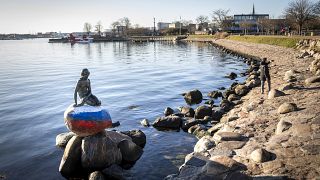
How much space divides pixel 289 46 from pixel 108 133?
48.3m

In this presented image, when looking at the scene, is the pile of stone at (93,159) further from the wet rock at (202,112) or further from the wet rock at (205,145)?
the wet rock at (202,112)

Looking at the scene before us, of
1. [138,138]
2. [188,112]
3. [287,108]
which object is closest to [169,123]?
[188,112]

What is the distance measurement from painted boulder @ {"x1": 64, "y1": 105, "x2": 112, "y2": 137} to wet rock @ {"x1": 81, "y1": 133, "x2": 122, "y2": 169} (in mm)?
326

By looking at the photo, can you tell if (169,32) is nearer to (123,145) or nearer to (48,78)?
(48,78)

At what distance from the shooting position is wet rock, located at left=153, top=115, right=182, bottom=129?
20922mm

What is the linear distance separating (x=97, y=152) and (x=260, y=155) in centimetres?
651

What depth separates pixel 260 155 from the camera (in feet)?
41.5

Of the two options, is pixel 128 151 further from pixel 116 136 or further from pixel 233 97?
pixel 233 97

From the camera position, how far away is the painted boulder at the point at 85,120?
14430mm

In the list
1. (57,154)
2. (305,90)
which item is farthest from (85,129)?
(305,90)

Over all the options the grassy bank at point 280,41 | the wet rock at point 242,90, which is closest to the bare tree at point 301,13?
the grassy bank at point 280,41

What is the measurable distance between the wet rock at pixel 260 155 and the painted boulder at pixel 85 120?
6.26 meters

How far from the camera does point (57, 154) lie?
673 inches

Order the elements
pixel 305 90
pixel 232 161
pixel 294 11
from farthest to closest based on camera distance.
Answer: pixel 294 11, pixel 305 90, pixel 232 161
